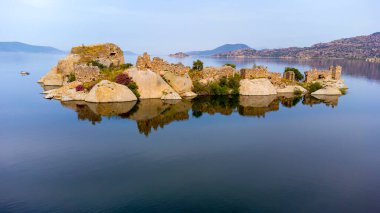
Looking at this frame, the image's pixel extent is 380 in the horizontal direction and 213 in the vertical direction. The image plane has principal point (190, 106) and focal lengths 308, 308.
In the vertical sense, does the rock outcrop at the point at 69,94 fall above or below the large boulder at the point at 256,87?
above

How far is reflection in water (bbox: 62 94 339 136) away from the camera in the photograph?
41841 mm

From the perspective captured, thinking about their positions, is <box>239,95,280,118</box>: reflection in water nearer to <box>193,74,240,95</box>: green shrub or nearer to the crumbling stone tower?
<box>193,74,240,95</box>: green shrub

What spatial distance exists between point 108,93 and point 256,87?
98.6 feet

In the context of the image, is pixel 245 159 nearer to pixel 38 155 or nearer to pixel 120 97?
pixel 38 155

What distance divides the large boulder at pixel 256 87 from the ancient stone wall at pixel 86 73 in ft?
95.8

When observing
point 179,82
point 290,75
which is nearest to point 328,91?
point 290,75

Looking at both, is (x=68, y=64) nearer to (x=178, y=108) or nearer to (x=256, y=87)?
(x=178, y=108)

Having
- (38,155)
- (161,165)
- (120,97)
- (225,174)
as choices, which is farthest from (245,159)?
(120,97)

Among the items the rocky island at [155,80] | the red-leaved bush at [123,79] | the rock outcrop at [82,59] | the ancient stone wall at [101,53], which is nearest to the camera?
the rocky island at [155,80]

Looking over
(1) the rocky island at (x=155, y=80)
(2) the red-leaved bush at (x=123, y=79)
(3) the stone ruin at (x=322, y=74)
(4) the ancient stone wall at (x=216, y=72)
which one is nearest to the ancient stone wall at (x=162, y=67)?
(1) the rocky island at (x=155, y=80)

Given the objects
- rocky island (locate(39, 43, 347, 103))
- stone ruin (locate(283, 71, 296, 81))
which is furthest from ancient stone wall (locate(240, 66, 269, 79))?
stone ruin (locate(283, 71, 296, 81))

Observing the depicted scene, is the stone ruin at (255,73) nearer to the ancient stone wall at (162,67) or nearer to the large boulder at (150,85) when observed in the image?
the ancient stone wall at (162,67)

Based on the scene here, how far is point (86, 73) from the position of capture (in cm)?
5834

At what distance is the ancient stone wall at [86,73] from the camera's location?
58031 mm
